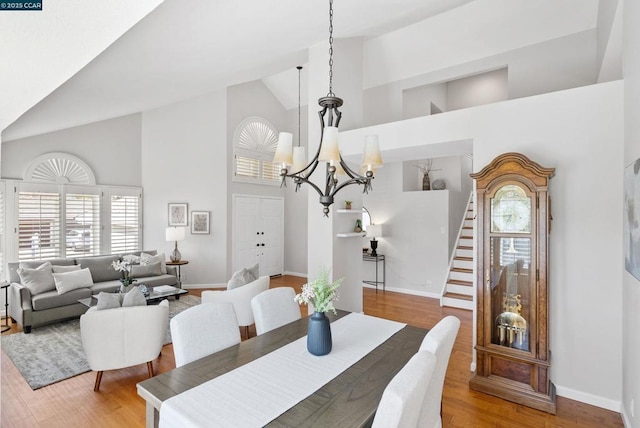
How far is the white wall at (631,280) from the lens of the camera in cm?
207

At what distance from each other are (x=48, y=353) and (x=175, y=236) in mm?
2926

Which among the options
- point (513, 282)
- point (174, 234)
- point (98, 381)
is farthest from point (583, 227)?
point (174, 234)

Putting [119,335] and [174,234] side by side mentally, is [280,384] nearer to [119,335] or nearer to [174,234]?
[119,335]

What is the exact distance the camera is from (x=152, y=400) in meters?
1.48

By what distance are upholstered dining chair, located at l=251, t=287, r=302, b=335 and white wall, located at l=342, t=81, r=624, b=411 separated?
7.64ft

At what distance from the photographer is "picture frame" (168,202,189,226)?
670cm

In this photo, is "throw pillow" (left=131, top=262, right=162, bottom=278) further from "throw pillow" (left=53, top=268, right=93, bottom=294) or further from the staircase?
the staircase

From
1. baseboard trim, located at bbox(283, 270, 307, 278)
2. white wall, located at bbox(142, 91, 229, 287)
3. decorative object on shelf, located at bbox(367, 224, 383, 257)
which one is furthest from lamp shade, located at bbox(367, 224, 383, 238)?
white wall, located at bbox(142, 91, 229, 287)

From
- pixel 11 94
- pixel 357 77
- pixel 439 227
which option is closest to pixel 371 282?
pixel 439 227

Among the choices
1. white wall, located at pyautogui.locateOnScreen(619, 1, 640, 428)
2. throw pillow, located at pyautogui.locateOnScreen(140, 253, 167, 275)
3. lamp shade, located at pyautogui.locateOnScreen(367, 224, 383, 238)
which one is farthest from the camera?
lamp shade, located at pyautogui.locateOnScreen(367, 224, 383, 238)

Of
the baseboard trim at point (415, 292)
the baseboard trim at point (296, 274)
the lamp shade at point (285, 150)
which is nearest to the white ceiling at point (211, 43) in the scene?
the lamp shade at point (285, 150)

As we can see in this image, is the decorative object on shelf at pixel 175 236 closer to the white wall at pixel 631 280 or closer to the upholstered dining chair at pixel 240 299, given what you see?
the upholstered dining chair at pixel 240 299

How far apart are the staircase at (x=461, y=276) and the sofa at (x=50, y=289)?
5167mm

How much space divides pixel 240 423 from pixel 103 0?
1702 millimetres
